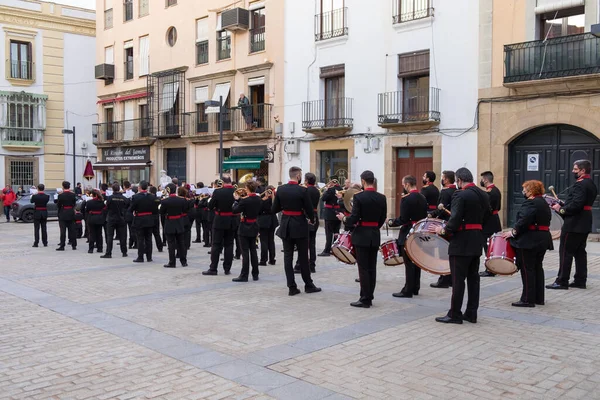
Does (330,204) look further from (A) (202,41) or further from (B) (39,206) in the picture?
(A) (202,41)

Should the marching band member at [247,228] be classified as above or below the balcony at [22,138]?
below

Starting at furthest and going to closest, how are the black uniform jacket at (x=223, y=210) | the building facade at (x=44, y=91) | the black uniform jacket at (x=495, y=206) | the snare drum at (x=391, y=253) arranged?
the building facade at (x=44, y=91) < the black uniform jacket at (x=223, y=210) < the black uniform jacket at (x=495, y=206) < the snare drum at (x=391, y=253)

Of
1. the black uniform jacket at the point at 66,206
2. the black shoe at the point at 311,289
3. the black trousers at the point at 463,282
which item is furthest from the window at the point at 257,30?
the black trousers at the point at 463,282

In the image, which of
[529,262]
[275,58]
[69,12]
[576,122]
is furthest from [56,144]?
[529,262]

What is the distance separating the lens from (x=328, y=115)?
22078 mm

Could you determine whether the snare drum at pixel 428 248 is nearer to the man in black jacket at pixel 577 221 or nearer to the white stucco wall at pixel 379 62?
the man in black jacket at pixel 577 221

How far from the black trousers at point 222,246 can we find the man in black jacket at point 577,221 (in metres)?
5.41

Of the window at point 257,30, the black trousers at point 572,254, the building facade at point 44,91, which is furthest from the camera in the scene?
the building facade at point 44,91

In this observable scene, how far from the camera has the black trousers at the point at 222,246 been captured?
35.5ft

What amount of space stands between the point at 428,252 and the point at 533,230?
1438 millimetres

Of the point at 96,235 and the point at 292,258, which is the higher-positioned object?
the point at 292,258

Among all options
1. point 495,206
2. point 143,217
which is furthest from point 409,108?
point 143,217

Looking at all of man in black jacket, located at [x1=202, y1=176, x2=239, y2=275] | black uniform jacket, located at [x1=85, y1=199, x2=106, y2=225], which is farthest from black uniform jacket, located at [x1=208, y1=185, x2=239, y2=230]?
black uniform jacket, located at [x1=85, y1=199, x2=106, y2=225]

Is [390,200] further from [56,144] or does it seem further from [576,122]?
[56,144]
